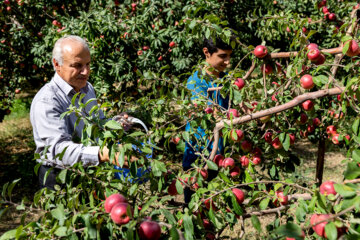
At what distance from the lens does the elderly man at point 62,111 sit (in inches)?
62.5

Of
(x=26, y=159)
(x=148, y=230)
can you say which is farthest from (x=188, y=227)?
(x=26, y=159)

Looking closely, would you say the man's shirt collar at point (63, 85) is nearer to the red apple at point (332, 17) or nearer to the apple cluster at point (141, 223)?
the apple cluster at point (141, 223)

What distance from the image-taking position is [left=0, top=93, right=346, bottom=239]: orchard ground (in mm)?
3537

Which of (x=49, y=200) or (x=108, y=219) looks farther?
(x=49, y=200)

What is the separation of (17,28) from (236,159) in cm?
439

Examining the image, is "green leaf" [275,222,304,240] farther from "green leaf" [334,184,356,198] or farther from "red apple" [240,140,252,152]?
"red apple" [240,140,252,152]

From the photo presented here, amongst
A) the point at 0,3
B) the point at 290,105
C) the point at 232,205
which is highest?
the point at 0,3

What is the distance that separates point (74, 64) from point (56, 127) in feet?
1.37

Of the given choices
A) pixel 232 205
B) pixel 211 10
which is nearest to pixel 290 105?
pixel 232 205

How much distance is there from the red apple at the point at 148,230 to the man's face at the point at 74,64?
1.23m

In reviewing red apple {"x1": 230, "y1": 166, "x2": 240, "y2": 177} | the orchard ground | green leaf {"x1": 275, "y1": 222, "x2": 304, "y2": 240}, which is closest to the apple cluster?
green leaf {"x1": 275, "y1": 222, "x2": 304, "y2": 240}

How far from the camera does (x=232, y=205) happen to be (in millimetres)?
1243

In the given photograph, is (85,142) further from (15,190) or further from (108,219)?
(15,190)

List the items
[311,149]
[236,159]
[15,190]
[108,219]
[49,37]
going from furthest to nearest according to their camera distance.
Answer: [311,149] → [15,190] → [49,37] → [236,159] → [108,219]
